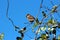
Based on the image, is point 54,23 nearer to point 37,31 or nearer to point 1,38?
point 37,31

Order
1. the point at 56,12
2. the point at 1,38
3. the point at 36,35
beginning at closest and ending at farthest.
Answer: the point at 36,35
the point at 56,12
the point at 1,38

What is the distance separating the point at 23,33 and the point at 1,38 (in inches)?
16.0

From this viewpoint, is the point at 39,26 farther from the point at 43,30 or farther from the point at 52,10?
the point at 52,10

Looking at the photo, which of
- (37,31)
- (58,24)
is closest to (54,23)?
(58,24)

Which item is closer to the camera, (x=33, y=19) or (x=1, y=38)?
(x=33, y=19)

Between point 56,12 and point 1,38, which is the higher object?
point 56,12

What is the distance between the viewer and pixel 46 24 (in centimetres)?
207

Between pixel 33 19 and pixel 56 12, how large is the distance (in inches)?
9.3

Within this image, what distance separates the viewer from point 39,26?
6.73ft

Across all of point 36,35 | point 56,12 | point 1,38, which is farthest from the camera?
point 1,38

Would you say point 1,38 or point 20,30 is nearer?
point 20,30

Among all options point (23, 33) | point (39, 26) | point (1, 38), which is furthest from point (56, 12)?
point (1, 38)

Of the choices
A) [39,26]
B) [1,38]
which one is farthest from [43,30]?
[1,38]

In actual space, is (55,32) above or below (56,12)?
below
